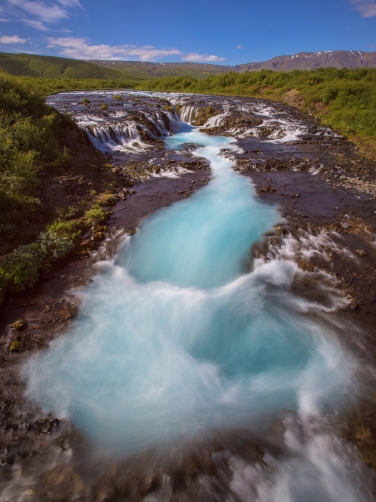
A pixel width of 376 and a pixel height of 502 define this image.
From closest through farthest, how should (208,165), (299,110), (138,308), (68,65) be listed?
1. (138,308)
2. (208,165)
3. (299,110)
4. (68,65)

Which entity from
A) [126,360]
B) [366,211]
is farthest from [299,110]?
[126,360]

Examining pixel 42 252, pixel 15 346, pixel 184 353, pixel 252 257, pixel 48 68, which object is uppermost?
pixel 48 68

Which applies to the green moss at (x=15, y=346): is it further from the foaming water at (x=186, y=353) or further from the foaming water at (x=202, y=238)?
the foaming water at (x=202, y=238)

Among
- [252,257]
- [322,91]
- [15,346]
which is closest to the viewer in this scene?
[15,346]

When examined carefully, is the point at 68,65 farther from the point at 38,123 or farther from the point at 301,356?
the point at 301,356

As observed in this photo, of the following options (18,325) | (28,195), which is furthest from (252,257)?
(28,195)

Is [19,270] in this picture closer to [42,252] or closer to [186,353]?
[42,252]

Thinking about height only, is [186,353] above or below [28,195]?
below
